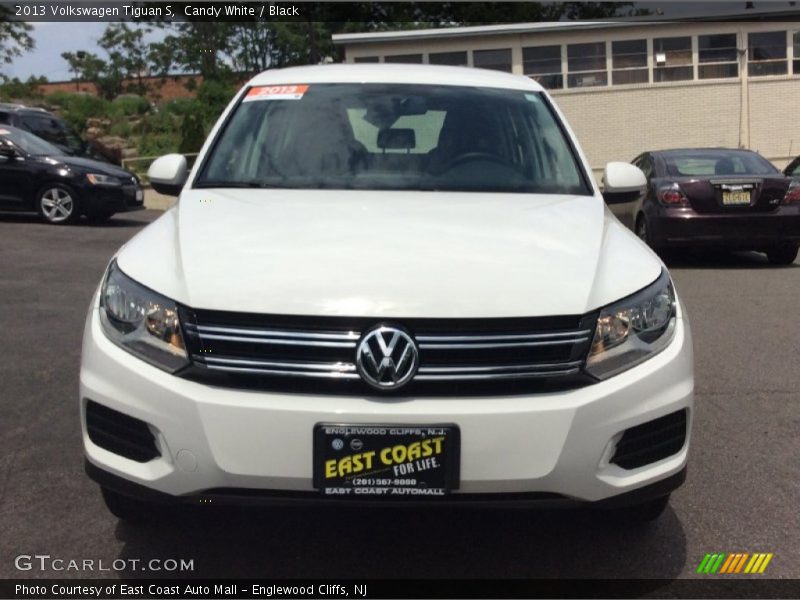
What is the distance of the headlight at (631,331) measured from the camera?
10.0ft

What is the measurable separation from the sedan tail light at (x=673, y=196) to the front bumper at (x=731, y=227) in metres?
0.07

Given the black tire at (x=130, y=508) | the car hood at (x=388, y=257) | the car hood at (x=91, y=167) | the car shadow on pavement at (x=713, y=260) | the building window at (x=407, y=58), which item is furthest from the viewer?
the building window at (x=407, y=58)

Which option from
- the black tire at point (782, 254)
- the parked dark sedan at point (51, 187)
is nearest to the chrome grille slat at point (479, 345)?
the black tire at point (782, 254)

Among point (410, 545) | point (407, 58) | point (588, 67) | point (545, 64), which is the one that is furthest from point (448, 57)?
point (410, 545)

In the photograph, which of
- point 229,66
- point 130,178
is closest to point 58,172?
point 130,178

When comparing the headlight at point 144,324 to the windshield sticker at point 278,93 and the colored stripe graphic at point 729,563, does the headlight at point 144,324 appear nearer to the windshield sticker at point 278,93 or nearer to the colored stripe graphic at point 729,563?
the windshield sticker at point 278,93

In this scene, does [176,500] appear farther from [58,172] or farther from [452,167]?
[58,172]

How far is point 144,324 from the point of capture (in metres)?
3.12

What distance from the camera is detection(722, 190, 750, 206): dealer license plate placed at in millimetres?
11414

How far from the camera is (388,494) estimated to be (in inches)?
116

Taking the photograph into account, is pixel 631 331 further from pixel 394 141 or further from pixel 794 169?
pixel 794 169

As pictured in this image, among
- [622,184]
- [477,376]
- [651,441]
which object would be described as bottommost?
→ [651,441]

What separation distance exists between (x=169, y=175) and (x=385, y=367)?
2021 mm

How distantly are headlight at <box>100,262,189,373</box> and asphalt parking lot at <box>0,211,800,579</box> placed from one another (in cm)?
59
